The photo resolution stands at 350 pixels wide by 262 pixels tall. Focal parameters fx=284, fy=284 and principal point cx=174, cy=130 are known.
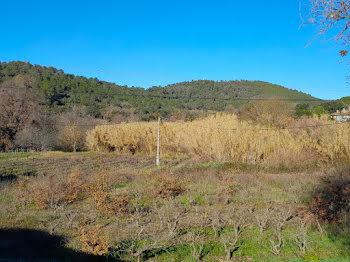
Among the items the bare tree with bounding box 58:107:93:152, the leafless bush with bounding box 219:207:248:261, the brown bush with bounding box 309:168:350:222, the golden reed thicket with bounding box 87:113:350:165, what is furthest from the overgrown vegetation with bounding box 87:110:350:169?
the bare tree with bounding box 58:107:93:152

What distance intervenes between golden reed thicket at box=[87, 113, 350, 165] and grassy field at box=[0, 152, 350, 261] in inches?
245

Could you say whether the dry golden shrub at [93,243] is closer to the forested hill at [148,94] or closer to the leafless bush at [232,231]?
the leafless bush at [232,231]

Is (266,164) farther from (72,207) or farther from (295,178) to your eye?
(72,207)

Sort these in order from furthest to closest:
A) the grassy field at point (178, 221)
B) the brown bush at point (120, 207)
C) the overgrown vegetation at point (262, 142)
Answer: the overgrown vegetation at point (262, 142) < the brown bush at point (120, 207) < the grassy field at point (178, 221)

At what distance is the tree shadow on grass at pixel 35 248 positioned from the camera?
5.84 meters

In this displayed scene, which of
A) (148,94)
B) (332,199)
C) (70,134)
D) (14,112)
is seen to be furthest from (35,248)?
(148,94)

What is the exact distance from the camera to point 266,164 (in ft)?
68.5

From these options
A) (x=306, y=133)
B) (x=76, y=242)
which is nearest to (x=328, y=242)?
(x=76, y=242)

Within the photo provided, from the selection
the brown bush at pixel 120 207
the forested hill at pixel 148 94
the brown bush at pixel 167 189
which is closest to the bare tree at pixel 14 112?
the forested hill at pixel 148 94

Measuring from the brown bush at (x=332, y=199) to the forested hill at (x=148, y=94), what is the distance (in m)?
43.6

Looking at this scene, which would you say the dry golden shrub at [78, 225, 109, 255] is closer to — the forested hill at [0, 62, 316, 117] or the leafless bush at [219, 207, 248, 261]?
the leafless bush at [219, 207, 248, 261]

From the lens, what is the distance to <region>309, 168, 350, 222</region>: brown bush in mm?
8828

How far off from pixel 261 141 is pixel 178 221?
1539 cm

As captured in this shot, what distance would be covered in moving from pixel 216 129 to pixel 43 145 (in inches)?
854
